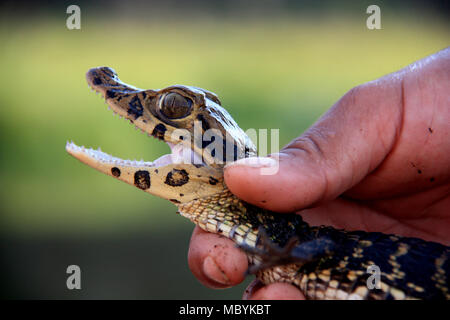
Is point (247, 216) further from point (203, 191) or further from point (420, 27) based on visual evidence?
point (420, 27)

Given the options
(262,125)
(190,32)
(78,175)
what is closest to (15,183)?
(78,175)

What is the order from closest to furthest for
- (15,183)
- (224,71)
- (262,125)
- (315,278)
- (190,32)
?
(315,278) < (15,183) < (262,125) < (224,71) < (190,32)

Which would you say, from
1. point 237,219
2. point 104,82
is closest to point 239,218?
point 237,219

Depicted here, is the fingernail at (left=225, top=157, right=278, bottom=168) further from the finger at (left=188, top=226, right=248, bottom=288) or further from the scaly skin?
the finger at (left=188, top=226, right=248, bottom=288)

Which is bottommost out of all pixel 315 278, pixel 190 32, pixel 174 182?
pixel 315 278

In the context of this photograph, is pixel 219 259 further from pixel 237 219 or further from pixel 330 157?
pixel 330 157

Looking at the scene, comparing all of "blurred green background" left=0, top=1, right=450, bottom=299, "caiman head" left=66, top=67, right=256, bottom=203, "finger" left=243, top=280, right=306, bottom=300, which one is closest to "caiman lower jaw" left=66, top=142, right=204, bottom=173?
"caiman head" left=66, top=67, right=256, bottom=203

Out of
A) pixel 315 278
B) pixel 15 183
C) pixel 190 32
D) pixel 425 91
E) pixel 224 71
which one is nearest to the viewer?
pixel 315 278
